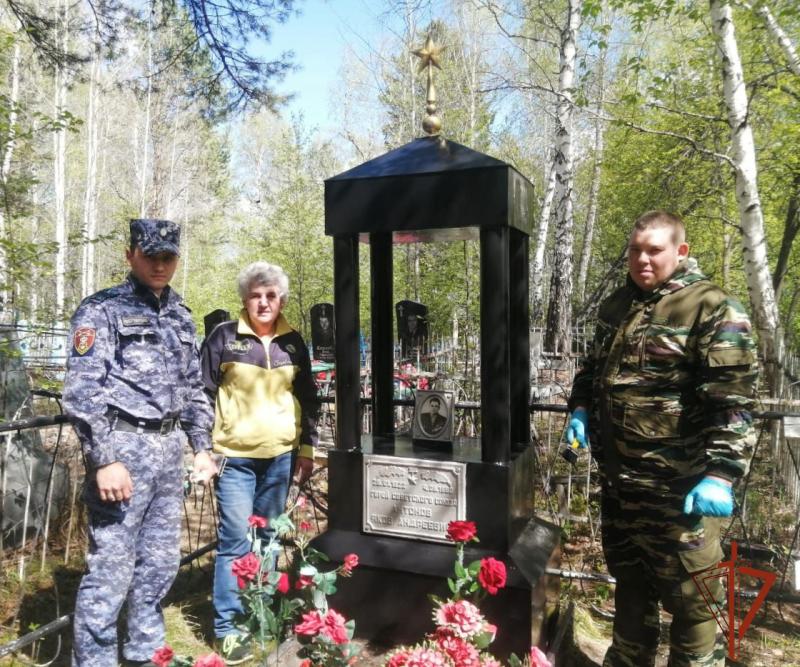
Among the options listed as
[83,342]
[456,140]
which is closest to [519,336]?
[83,342]

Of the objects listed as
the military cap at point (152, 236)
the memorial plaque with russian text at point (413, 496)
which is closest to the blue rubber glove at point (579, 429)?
the memorial plaque with russian text at point (413, 496)

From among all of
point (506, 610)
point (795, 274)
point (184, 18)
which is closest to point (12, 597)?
point (506, 610)

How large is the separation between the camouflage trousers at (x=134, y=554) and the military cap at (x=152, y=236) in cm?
78

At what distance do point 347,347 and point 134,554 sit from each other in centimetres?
130

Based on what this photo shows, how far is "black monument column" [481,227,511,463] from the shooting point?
272cm

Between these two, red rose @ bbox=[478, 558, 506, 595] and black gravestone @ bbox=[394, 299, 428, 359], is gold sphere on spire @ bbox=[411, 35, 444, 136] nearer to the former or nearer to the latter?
red rose @ bbox=[478, 558, 506, 595]

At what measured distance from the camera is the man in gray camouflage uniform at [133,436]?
2.36 m

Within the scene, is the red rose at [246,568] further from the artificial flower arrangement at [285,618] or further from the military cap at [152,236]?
the military cap at [152,236]

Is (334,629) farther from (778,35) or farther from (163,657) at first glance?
(778,35)

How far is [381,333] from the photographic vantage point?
3375mm

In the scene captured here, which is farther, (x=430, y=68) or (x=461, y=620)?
(x=430, y=68)

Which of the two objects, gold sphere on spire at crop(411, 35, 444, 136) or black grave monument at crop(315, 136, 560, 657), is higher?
gold sphere on spire at crop(411, 35, 444, 136)

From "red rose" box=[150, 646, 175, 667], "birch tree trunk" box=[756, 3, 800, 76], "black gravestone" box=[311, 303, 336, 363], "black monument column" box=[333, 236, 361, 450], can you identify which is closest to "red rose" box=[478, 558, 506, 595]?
"red rose" box=[150, 646, 175, 667]

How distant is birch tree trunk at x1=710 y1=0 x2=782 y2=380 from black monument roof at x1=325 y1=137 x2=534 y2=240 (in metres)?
4.15
